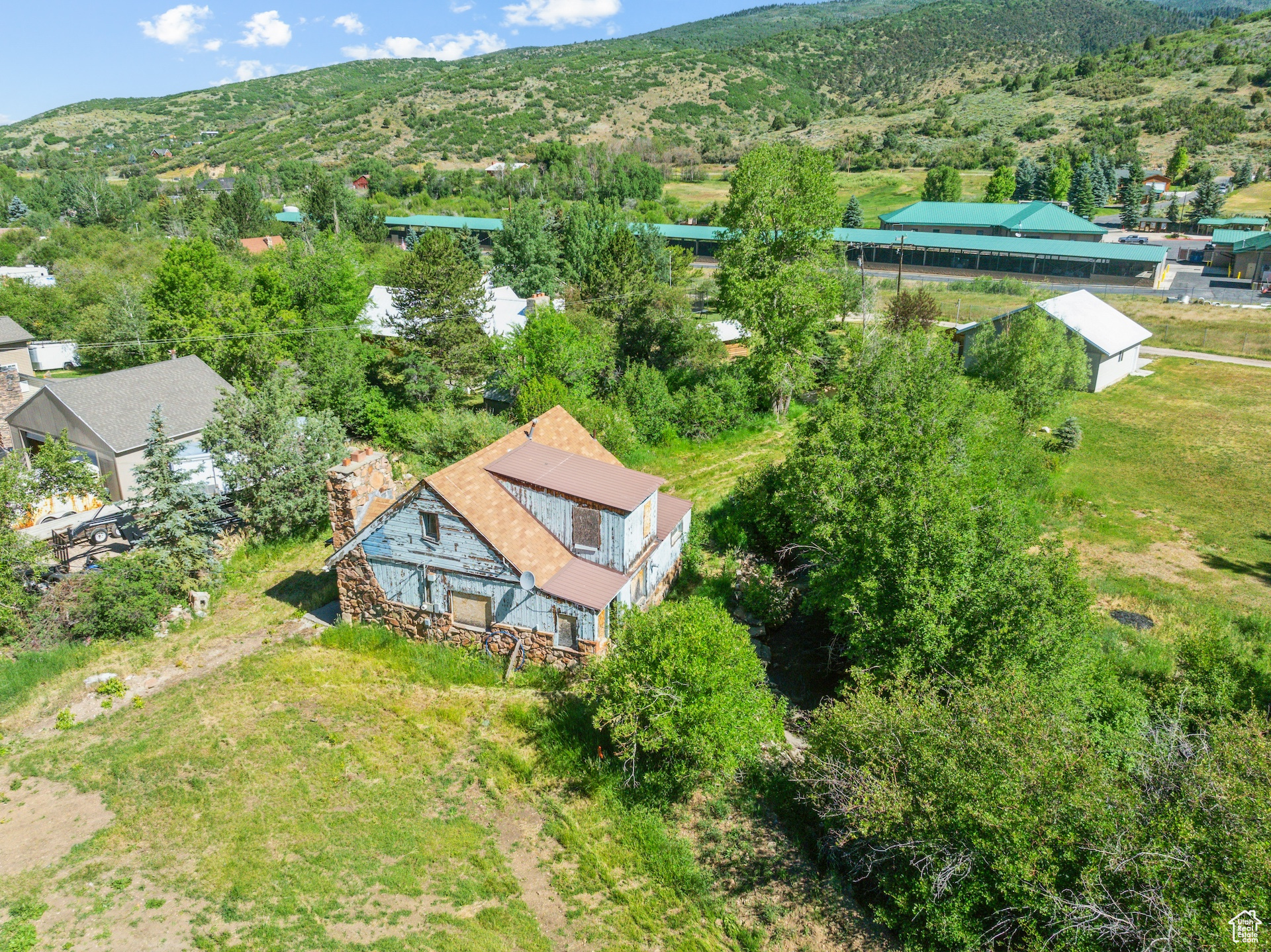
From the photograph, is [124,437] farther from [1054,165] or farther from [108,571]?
[1054,165]

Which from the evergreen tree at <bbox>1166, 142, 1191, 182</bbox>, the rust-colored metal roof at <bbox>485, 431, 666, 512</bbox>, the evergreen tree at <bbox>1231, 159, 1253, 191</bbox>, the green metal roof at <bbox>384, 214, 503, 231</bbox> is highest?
the evergreen tree at <bbox>1166, 142, 1191, 182</bbox>

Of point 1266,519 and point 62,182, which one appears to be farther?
point 62,182

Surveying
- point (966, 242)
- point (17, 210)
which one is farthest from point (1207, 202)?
point (17, 210)

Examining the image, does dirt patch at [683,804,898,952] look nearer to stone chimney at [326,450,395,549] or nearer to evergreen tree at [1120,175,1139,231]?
stone chimney at [326,450,395,549]

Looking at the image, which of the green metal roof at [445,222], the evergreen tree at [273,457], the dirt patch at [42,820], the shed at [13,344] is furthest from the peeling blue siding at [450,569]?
the green metal roof at [445,222]

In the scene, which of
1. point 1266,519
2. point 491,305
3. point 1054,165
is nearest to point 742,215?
point 491,305

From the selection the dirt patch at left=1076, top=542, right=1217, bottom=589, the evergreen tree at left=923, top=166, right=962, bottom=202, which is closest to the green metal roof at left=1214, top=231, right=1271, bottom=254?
the evergreen tree at left=923, top=166, right=962, bottom=202

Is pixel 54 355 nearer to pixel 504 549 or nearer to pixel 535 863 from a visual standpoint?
pixel 504 549

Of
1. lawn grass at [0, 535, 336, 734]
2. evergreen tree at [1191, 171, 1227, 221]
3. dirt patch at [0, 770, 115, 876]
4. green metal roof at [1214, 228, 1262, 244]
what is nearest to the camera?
dirt patch at [0, 770, 115, 876]
